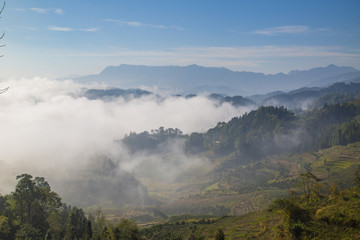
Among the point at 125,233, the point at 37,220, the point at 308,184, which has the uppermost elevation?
the point at 308,184

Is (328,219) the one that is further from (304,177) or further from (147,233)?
(147,233)

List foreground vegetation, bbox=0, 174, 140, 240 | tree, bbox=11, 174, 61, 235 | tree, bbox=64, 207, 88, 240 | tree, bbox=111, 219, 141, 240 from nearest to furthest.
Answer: tree, bbox=111, 219, 141, 240
foreground vegetation, bbox=0, 174, 140, 240
tree, bbox=64, 207, 88, 240
tree, bbox=11, 174, 61, 235

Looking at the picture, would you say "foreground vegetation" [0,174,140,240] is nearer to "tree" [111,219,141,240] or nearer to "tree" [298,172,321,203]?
"tree" [111,219,141,240]

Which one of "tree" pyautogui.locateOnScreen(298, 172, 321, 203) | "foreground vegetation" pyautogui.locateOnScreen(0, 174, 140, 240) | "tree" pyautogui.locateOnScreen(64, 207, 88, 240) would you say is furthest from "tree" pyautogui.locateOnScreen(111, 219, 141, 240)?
"tree" pyautogui.locateOnScreen(298, 172, 321, 203)

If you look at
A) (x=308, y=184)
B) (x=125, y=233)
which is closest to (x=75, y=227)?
(x=125, y=233)

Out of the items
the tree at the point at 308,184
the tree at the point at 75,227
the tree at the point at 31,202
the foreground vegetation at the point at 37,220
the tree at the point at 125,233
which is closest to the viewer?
the tree at the point at 125,233

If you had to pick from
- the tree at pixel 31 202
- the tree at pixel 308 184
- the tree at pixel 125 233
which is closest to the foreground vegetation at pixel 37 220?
the tree at pixel 31 202

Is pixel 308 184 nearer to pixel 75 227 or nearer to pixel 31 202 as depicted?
pixel 75 227

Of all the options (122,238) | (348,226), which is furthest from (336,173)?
(122,238)

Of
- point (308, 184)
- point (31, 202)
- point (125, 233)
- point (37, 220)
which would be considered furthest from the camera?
point (31, 202)

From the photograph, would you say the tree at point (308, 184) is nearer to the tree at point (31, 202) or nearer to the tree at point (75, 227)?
the tree at point (75, 227)

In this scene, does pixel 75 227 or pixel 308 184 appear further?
pixel 75 227

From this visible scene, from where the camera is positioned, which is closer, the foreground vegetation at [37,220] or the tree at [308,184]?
the foreground vegetation at [37,220]

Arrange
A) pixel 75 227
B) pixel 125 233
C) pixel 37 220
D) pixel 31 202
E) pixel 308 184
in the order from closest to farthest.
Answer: pixel 125 233
pixel 308 184
pixel 75 227
pixel 37 220
pixel 31 202
